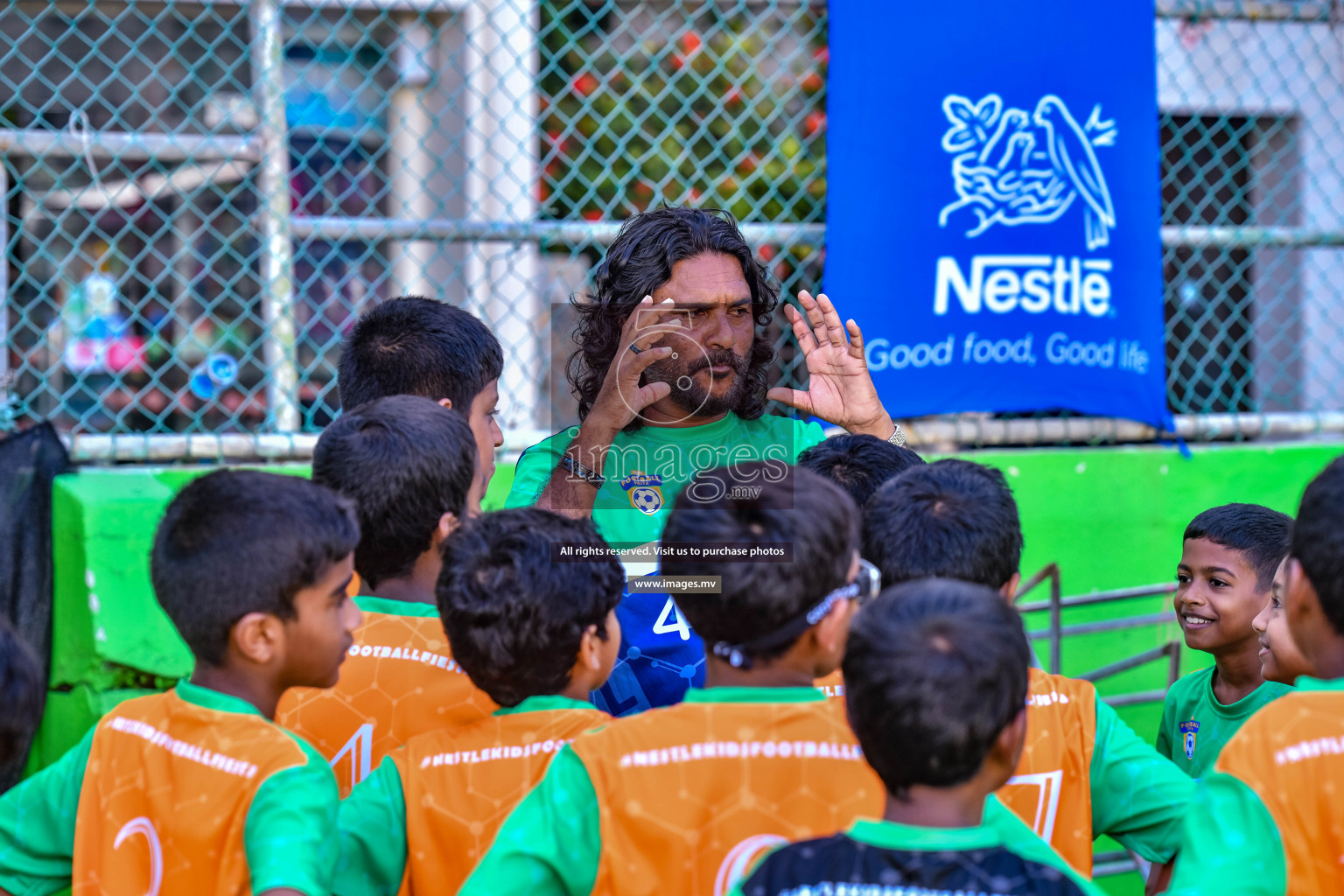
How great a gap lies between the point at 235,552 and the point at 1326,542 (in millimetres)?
1491

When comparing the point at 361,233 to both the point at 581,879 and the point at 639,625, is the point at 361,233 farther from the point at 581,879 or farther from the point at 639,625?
the point at 581,879

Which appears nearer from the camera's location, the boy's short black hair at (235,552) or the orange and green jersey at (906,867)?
the orange and green jersey at (906,867)

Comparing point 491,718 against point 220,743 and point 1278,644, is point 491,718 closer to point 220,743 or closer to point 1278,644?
point 220,743

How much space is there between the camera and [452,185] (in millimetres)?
4719

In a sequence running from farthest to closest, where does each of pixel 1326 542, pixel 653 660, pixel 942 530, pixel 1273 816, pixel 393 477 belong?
pixel 653 660, pixel 393 477, pixel 942 530, pixel 1326 542, pixel 1273 816

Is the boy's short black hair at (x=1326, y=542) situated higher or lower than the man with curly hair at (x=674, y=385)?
lower

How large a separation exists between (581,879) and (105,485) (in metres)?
2.42

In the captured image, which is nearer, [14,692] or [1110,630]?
[14,692]

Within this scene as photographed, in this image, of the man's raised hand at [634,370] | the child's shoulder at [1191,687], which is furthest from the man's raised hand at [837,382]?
the child's shoulder at [1191,687]

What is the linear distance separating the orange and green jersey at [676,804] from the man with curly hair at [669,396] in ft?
2.74

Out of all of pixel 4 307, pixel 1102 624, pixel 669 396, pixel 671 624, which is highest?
pixel 4 307

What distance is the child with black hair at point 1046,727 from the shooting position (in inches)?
72.3

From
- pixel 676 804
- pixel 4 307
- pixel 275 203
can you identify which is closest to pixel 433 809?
pixel 676 804

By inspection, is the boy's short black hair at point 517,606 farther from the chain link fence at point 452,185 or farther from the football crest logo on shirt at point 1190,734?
the chain link fence at point 452,185
